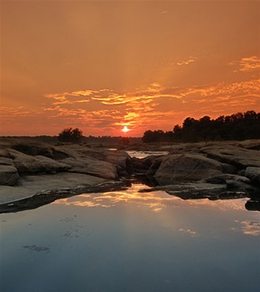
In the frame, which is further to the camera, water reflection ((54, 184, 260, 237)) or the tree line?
the tree line

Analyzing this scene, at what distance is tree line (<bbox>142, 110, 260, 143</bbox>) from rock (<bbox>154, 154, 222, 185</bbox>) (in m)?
64.4

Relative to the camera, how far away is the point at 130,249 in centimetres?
709

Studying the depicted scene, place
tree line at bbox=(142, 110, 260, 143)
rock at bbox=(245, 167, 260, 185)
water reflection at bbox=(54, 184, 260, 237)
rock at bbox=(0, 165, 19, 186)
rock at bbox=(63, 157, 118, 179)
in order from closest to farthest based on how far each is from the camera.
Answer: water reflection at bbox=(54, 184, 260, 237) < rock at bbox=(0, 165, 19, 186) < rock at bbox=(245, 167, 260, 185) < rock at bbox=(63, 157, 118, 179) < tree line at bbox=(142, 110, 260, 143)

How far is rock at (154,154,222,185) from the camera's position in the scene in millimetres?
20766

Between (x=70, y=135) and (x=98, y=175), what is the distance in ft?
254

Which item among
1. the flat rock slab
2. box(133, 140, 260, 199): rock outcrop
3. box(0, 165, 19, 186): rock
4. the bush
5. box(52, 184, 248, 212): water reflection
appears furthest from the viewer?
the bush

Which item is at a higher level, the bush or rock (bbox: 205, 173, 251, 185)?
the bush

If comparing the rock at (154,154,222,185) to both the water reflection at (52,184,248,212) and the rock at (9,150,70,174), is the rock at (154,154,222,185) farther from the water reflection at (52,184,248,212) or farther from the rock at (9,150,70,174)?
the rock at (9,150,70,174)

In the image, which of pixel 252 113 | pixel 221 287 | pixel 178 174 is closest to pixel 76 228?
pixel 221 287

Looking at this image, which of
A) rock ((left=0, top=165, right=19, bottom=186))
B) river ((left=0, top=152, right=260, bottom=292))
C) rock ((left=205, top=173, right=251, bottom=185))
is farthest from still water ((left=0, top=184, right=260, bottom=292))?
rock ((left=205, top=173, right=251, bottom=185))

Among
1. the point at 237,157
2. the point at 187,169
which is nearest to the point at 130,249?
the point at 187,169

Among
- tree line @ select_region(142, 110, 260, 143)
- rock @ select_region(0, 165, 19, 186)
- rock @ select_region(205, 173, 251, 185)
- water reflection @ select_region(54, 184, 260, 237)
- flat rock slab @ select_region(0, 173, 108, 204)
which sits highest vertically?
tree line @ select_region(142, 110, 260, 143)

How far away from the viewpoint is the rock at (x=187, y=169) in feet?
68.1

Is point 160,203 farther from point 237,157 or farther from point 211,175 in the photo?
point 237,157
